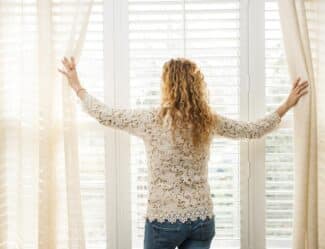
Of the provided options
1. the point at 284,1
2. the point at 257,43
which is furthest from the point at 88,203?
the point at 284,1

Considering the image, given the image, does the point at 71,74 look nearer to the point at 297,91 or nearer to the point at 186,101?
the point at 186,101

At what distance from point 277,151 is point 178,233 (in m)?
0.69

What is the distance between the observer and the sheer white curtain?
2.03 metres

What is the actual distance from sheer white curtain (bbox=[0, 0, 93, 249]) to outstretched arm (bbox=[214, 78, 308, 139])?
67 cm

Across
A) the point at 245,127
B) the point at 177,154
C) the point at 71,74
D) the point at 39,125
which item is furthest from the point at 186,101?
the point at 39,125

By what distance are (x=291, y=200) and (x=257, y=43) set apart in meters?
0.80

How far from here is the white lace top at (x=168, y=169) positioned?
6.10 feet

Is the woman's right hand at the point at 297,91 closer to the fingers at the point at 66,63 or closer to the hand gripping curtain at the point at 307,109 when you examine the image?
the hand gripping curtain at the point at 307,109

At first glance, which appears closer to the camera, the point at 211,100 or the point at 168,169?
the point at 168,169

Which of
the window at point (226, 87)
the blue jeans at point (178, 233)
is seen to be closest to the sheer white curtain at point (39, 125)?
the window at point (226, 87)

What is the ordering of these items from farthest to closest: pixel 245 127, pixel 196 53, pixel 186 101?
pixel 196 53 < pixel 245 127 < pixel 186 101

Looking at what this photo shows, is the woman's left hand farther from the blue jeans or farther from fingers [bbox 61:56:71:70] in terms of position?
the blue jeans

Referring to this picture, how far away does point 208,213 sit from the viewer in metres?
1.90

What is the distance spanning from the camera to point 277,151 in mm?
2213
